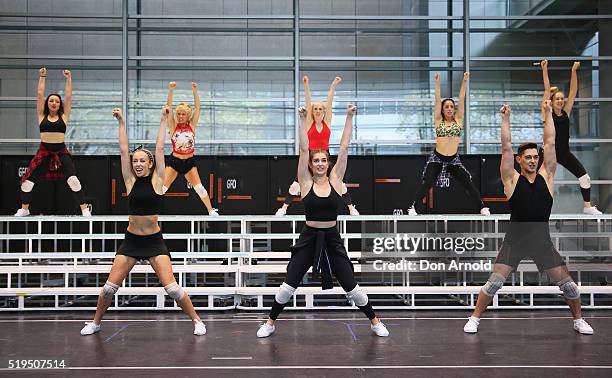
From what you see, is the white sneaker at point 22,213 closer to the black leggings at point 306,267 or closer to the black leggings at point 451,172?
the black leggings at point 306,267

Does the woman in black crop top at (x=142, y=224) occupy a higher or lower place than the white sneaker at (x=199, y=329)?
higher

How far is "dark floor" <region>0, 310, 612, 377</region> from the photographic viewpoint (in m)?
5.71

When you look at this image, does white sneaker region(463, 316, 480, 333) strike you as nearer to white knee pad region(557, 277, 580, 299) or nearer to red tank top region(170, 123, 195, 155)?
white knee pad region(557, 277, 580, 299)

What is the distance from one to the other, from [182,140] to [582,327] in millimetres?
5705

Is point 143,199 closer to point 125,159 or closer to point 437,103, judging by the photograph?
point 125,159

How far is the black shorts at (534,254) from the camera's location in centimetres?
714

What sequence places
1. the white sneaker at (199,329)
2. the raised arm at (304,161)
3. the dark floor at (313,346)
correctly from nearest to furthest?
the dark floor at (313,346) → the raised arm at (304,161) → the white sneaker at (199,329)

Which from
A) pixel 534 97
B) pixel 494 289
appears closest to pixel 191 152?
pixel 494 289

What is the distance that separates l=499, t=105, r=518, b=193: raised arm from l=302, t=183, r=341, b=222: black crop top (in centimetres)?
173

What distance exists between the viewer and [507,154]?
22.9 ft

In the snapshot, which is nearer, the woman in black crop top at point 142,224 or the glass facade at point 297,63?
the woman in black crop top at point 142,224

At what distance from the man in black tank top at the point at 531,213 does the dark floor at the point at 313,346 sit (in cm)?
70

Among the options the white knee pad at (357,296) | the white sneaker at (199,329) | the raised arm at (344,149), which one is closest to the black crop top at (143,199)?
the white sneaker at (199,329)

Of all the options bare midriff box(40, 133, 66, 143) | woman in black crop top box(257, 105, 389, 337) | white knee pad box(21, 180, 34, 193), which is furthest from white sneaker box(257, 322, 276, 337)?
white knee pad box(21, 180, 34, 193)
